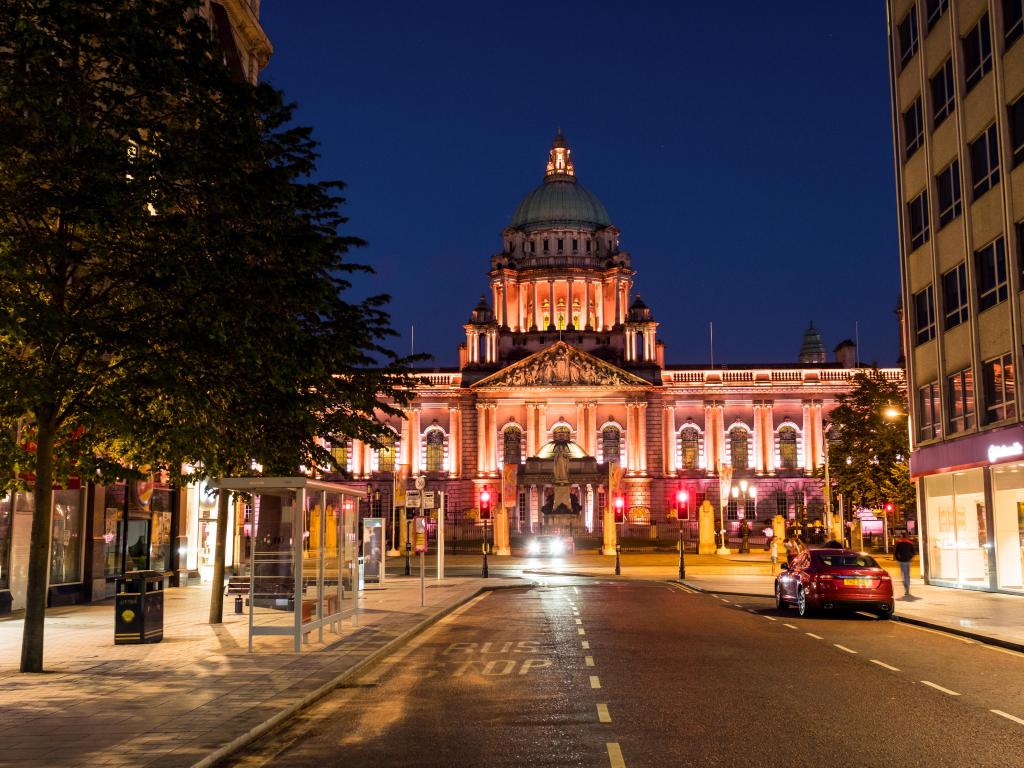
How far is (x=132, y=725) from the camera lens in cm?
1171

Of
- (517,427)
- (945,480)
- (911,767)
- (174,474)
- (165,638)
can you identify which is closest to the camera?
(911,767)

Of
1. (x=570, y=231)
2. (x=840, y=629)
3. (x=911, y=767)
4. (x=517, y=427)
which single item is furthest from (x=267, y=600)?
(x=570, y=231)

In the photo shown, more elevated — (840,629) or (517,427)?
(517,427)

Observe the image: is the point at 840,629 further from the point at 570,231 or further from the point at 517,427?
the point at 570,231

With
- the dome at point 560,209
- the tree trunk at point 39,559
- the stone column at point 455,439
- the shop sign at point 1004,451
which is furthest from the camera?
the dome at point 560,209

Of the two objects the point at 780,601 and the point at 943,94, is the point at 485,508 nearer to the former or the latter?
the point at 780,601

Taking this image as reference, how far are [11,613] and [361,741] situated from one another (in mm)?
18797

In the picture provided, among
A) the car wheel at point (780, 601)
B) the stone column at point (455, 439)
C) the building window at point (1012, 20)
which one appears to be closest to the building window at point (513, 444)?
the stone column at point (455, 439)

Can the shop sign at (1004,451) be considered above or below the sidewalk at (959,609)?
above

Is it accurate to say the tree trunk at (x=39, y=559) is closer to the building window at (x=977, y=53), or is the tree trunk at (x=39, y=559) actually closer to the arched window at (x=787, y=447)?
the building window at (x=977, y=53)

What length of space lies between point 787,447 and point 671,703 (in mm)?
92390

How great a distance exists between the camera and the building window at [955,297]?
34.7 meters

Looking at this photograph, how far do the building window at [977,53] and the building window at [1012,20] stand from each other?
0.97 meters

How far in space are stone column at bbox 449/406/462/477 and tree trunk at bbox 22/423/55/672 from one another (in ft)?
285
